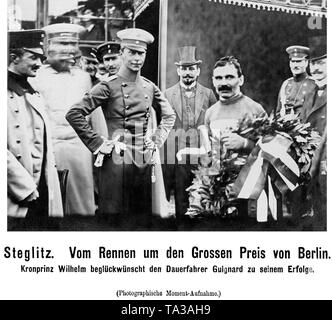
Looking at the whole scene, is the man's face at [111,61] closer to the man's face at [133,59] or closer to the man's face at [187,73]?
the man's face at [133,59]

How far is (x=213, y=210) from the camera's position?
5.36m

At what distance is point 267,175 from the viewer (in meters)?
5.42

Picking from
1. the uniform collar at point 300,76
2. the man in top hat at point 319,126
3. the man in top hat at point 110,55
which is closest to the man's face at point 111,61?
the man in top hat at point 110,55

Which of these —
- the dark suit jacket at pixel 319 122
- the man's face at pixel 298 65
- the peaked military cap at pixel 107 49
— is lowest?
the dark suit jacket at pixel 319 122

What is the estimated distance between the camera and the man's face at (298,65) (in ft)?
17.8

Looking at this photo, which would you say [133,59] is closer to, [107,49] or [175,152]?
[107,49]

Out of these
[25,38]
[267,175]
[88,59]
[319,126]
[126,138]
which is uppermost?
[25,38]

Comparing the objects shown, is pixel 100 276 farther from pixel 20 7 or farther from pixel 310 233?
pixel 20 7

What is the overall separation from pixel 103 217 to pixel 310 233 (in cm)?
161

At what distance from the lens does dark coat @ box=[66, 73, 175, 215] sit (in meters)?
5.30

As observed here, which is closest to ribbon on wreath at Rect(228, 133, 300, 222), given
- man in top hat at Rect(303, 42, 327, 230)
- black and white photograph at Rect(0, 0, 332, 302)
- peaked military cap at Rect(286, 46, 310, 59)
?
black and white photograph at Rect(0, 0, 332, 302)

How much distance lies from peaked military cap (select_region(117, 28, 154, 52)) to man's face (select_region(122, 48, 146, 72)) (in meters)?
0.03

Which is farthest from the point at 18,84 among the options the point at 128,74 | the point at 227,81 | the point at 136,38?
the point at 227,81

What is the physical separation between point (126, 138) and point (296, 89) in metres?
1.39
